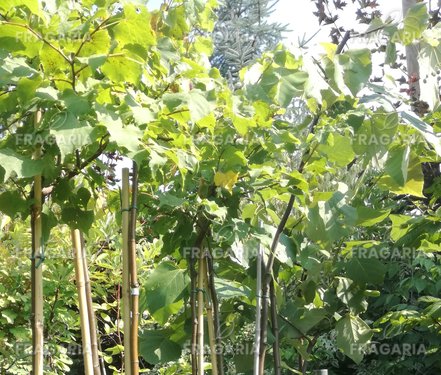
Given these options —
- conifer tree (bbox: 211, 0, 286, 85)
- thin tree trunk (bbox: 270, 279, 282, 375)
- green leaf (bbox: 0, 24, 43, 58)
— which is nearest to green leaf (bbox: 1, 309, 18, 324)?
thin tree trunk (bbox: 270, 279, 282, 375)

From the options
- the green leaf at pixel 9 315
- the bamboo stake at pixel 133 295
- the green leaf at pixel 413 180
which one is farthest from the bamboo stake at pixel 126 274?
the green leaf at pixel 9 315

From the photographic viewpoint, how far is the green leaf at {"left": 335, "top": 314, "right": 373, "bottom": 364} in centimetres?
Answer: 249

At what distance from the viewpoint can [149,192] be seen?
2.06m

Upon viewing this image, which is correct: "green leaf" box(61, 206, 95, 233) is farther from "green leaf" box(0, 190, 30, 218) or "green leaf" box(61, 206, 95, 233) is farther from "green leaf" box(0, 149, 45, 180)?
"green leaf" box(0, 149, 45, 180)

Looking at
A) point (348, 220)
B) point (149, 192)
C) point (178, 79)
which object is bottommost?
point (348, 220)

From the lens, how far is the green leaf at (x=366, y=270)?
2.51m

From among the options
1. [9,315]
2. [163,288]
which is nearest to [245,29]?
[9,315]

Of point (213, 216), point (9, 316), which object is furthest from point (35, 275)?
point (9, 316)

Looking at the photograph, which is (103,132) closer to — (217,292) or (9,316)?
(217,292)

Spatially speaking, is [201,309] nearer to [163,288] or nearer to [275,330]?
Answer: [163,288]

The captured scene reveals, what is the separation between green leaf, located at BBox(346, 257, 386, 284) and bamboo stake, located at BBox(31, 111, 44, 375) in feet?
4.11

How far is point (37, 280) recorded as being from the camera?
1629 millimetres

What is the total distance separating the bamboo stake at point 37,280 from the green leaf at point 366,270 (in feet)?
4.11

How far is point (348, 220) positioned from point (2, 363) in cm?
210
